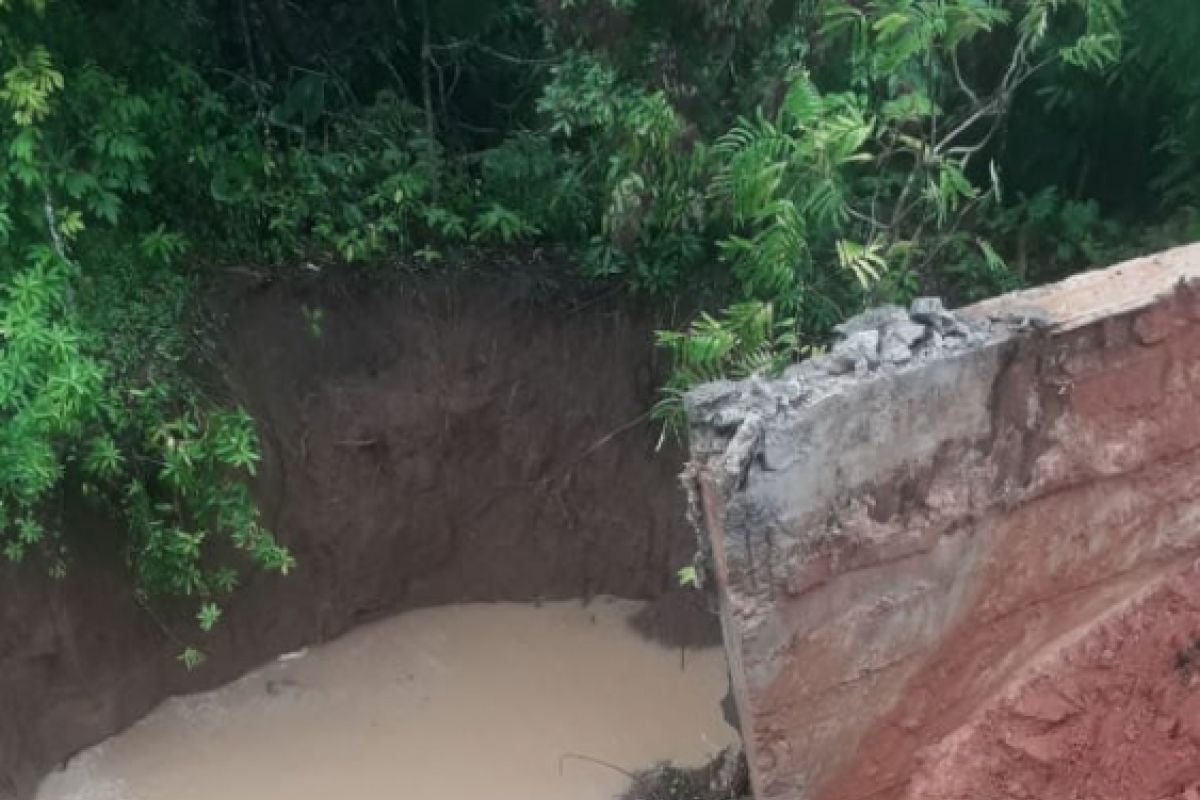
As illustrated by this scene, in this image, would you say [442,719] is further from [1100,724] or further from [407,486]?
[1100,724]

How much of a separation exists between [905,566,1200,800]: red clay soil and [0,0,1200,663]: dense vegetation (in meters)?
1.12

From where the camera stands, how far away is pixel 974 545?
11.0 ft

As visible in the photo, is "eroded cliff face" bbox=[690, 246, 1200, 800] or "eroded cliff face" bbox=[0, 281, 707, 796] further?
"eroded cliff face" bbox=[0, 281, 707, 796]

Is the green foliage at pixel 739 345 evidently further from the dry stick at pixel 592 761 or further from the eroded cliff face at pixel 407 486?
the dry stick at pixel 592 761

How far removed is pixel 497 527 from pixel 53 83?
2640 mm

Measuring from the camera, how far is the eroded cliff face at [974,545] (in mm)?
3088

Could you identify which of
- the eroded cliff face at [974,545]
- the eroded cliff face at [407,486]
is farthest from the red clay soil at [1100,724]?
the eroded cliff face at [407,486]

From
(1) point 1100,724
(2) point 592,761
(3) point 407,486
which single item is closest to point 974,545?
(1) point 1100,724

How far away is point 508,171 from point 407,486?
139cm

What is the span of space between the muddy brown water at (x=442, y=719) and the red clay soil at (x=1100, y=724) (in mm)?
1776

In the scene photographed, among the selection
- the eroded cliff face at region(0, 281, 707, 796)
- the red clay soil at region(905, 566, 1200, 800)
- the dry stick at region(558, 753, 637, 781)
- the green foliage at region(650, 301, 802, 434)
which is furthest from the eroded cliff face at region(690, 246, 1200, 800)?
the eroded cliff face at region(0, 281, 707, 796)

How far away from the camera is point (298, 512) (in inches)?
219

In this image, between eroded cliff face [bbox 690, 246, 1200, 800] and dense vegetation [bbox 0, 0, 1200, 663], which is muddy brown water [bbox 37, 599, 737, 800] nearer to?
dense vegetation [bbox 0, 0, 1200, 663]

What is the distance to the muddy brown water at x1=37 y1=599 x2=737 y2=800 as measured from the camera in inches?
206
